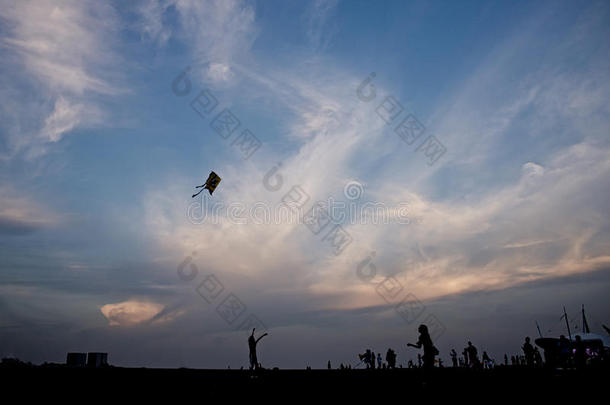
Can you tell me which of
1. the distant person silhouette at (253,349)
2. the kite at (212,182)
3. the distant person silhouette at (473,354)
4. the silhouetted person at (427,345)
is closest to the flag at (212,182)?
the kite at (212,182)

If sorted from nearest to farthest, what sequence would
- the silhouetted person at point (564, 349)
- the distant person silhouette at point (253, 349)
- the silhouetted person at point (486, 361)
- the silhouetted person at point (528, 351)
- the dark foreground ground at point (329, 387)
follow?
1. the dark foreground ground at point (329, 387)
2. the distant person silhouette at point (253, 349)
3. the silhouetted person at point (564, 349)
4. the silhouetted person at point (528, 351)
5. the silhouetted person at point (486, 361)

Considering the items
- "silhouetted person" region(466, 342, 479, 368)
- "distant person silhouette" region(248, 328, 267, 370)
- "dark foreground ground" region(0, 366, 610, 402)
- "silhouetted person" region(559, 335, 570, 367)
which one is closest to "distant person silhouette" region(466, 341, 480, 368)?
"silhouetted person" region(466, 342, 479, 368)

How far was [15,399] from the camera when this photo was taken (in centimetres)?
1034

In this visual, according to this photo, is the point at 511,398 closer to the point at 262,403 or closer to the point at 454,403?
the point at 454,403

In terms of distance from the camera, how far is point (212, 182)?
28.2 metres

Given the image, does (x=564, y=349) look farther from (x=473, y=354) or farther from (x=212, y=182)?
(x=212, y=182)

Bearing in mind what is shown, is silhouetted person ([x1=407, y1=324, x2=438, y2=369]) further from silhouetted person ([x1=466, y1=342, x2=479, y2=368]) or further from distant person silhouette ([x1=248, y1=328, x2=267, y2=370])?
silhouetted person ([x1=466, y1=342, x2=479, y2=368])

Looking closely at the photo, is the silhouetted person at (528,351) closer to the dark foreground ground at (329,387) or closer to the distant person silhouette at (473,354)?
the distant person silhouette at (473,354)

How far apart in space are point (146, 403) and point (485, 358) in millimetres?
39611

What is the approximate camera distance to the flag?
2739 cm

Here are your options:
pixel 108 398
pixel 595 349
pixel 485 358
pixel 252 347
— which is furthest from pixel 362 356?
pixel 108 398

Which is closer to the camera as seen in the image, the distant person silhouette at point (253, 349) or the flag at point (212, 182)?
the distant person silhouette at point (253, 349)

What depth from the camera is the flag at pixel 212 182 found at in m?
27.4

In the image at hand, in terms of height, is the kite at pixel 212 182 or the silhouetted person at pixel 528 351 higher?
the kite at pixel 212 182
